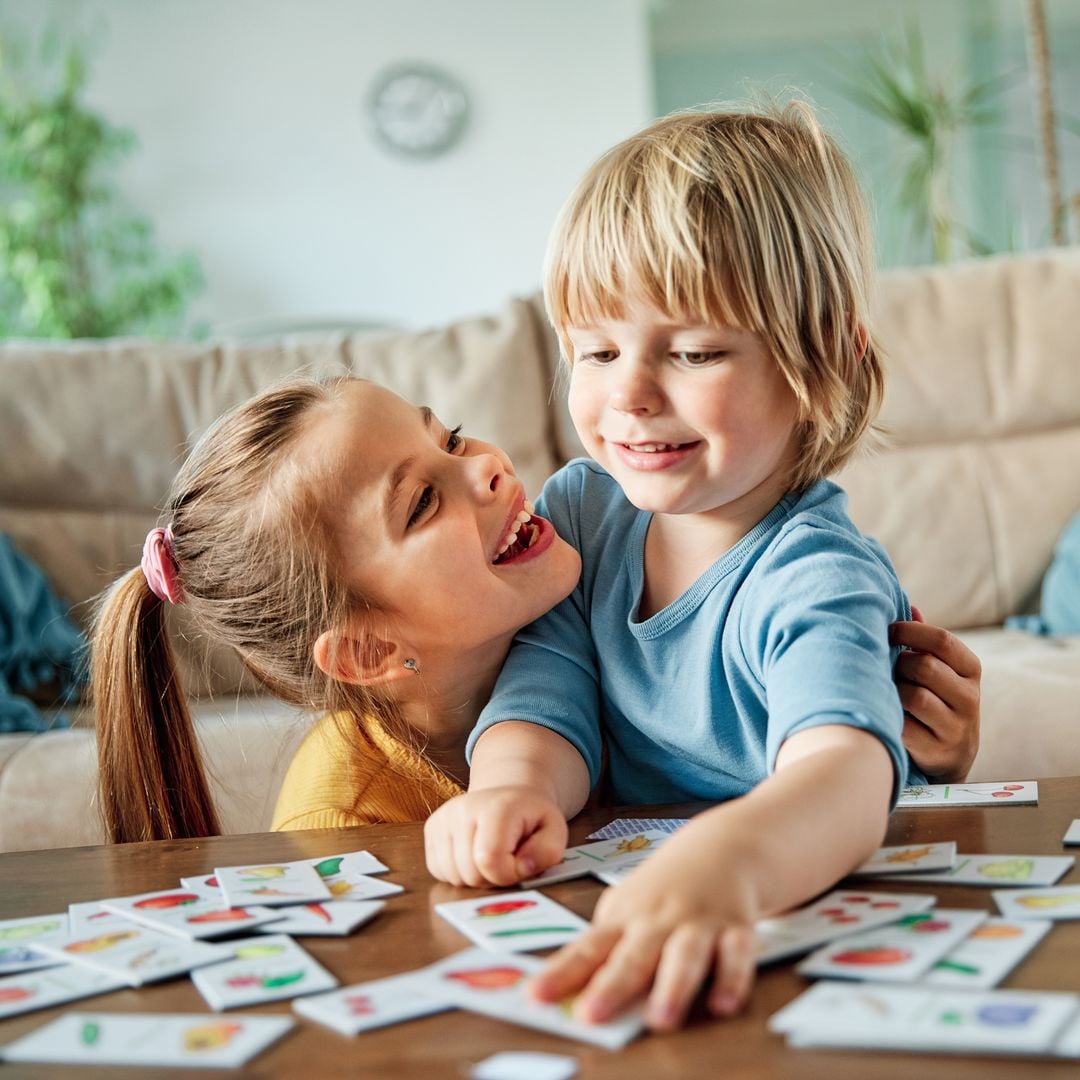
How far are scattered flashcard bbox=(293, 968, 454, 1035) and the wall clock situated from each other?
6219 mm

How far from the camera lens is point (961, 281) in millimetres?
2920

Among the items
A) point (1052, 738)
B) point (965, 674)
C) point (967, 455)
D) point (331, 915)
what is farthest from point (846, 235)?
point (967, 455)

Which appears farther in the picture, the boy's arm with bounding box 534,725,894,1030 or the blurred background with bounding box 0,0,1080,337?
the blurred background with bounding box 0,0,1080,337

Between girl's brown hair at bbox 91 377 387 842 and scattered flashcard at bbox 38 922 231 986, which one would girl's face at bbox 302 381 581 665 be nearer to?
girl's brown hair at bbox 91 377 387 842

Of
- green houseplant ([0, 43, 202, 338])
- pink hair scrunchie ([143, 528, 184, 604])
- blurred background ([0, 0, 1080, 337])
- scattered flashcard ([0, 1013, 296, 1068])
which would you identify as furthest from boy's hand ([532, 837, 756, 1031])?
blurred background ([0, 0, 1080, 337])

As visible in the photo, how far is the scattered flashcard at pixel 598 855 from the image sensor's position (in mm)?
828

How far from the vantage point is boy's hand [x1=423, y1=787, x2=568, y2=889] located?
0.82 metres

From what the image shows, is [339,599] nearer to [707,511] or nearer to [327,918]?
[707,511]

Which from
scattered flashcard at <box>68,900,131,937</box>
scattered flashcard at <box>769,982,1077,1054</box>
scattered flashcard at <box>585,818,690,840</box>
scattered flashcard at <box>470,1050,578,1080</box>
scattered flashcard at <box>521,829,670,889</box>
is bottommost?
scattered flashcard at <box>585,818,690,840</box>

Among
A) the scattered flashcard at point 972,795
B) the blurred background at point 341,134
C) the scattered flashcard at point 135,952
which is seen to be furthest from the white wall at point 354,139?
the scattered flashcard at point 135,952

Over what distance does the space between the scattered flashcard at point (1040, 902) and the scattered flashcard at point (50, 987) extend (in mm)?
476

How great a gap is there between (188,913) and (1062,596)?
2.22m

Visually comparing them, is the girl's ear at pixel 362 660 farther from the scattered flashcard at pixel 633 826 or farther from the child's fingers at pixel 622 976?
the child's fingers at pixel 622 976

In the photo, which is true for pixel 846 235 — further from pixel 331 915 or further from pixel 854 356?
pixel 331 915
